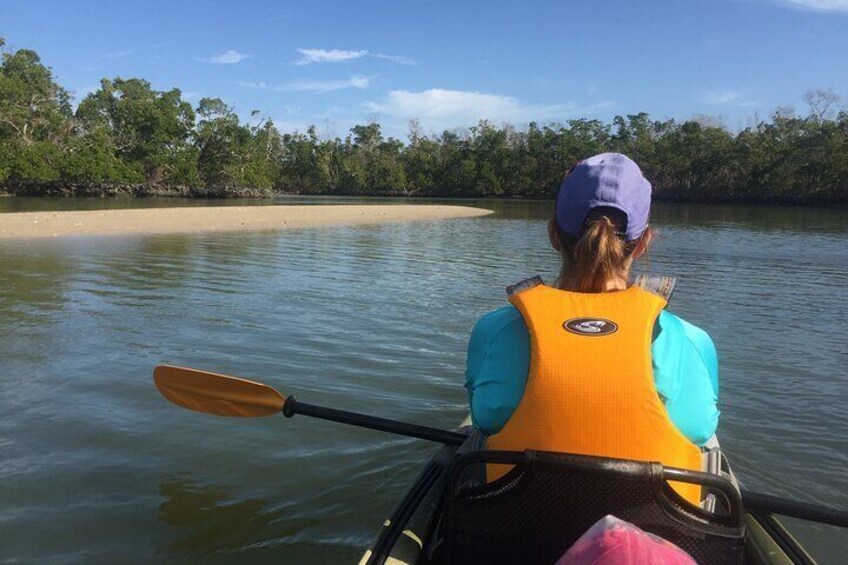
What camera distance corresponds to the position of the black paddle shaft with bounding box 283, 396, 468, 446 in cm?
277

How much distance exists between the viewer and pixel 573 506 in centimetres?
156

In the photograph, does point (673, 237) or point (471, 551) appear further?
point (673, 237)

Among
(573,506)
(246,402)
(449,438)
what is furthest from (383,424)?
(573,506)

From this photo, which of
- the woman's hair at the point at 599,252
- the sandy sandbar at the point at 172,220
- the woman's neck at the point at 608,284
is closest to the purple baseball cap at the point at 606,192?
the woman's hair at the point at 599,252

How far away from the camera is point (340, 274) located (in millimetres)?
12031

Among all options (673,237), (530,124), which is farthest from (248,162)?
(673,237)

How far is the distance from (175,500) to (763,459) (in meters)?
3.67

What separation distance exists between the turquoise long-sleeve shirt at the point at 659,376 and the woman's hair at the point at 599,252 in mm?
184

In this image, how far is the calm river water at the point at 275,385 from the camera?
3.29 m

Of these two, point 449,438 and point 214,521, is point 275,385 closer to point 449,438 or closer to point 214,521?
point 214,521

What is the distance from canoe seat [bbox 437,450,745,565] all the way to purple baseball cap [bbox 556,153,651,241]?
674 millimetres

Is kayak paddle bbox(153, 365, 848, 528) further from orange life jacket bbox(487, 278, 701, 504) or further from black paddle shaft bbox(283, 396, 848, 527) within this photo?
orange life jacket bbox(487, 278, 701, 504)

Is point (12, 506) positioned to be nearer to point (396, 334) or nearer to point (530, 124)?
point (396, 334)

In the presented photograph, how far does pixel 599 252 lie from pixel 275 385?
4.17 metres
